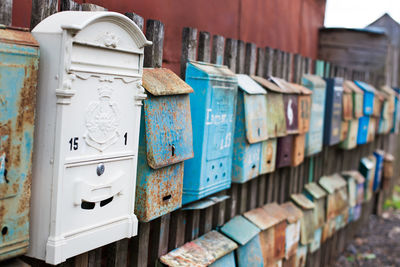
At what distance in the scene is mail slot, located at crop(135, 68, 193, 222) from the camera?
2.17 meters

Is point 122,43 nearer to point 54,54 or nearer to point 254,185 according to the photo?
point 54,54

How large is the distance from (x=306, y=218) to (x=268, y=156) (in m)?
1.32

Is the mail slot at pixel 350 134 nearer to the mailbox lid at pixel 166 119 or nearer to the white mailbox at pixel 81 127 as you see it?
the mailbox lid at pixel 166 119

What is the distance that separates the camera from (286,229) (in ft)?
13.3

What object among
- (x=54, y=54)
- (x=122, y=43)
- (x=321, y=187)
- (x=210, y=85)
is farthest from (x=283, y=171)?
(x=54, y=54)

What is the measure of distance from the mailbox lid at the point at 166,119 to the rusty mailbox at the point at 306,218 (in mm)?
2367

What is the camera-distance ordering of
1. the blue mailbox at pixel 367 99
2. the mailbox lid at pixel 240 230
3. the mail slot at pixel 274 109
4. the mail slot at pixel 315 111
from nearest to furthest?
the mailbox lid at pixel 240 230 → the mail slot at pixel 274 109 → the mail slot at pixel 315 111 → the blue mailbox at pixel 367 99

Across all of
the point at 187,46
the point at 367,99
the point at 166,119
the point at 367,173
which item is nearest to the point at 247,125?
the point at 187,46

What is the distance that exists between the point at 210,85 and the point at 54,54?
1.14 meters

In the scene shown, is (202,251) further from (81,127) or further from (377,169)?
(377,169)

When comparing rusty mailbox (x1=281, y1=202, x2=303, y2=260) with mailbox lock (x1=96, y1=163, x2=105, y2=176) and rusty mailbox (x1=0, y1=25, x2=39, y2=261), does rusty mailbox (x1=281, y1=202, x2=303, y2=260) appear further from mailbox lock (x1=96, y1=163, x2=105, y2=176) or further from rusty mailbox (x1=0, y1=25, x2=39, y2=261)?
rusty mailbox (x1=0, y1=25, x2=39, y2=261)

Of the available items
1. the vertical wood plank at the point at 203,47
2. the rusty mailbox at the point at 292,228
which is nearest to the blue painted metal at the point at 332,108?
the rusty mailbox at the point at 292,228

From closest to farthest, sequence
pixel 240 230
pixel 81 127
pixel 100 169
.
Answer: pixel 81 127 < pixel 100 169 < pixel 240 230

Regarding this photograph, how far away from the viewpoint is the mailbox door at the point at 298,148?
A: 13.2 feet
